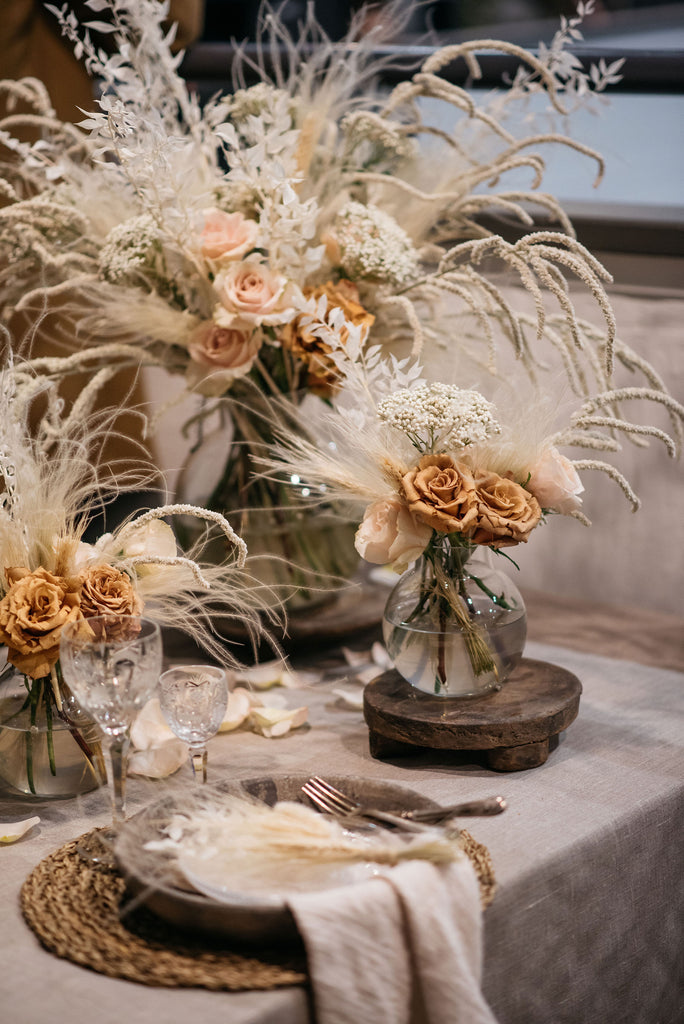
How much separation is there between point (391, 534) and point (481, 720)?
20 cm

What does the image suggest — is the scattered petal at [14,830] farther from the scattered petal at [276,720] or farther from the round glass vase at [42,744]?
the scattered petal at [276,720]

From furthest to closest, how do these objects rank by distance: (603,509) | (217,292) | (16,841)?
(603,509), (217,292), (16,841)

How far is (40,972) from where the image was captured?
0.80m

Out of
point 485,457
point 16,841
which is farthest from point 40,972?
point 485,457

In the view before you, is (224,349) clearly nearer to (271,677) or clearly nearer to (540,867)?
(271,677)

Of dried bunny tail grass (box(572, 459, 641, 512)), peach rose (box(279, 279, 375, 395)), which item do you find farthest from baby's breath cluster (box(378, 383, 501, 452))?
peach rose (box(279, 279, 375, 395))

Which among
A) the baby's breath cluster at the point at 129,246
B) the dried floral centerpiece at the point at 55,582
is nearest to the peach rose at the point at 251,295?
the baby's breath cluster at the point at 129,246

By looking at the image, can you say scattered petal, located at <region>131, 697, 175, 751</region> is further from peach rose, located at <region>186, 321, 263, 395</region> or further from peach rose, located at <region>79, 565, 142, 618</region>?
peach rose, located at <region>186, 321, 263, 395</region>

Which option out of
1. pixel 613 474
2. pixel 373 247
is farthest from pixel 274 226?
pixel 613 474

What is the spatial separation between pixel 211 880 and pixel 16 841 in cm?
27

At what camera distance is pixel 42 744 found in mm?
1066

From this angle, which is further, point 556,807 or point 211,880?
point 556,807

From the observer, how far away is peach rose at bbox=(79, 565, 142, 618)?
3.36 ft

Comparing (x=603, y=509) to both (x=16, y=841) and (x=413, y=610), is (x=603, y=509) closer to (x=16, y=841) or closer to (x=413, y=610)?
(x=413, y=610)
